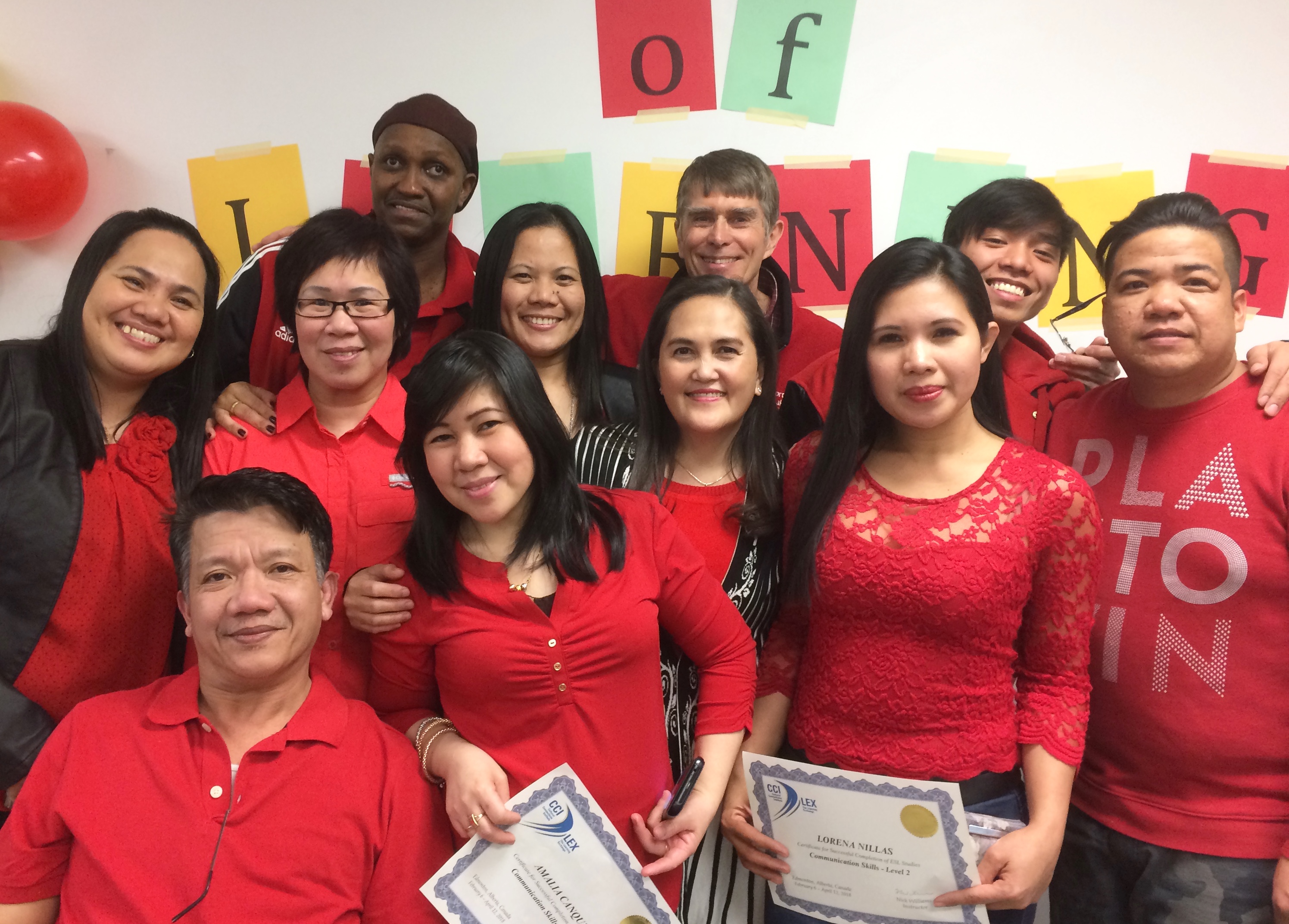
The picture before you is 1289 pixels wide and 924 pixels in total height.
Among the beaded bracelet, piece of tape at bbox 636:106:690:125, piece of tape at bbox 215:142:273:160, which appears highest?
piece of tape at bbox 636:106:690:125

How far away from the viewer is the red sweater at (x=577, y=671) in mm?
1427

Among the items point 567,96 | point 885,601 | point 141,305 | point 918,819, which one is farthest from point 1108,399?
point 141,305

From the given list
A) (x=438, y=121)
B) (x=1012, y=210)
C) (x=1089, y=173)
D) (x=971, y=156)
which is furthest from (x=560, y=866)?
(x=1089, y=173)

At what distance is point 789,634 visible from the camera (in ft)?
5.51

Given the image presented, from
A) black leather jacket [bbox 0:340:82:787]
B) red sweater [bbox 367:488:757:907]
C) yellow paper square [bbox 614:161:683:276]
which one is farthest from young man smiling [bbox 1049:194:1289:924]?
black leather jacket [bbox 0:340:82:787]

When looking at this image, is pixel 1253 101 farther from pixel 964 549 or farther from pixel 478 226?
pixel 478 226

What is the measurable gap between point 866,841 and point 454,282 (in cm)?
173

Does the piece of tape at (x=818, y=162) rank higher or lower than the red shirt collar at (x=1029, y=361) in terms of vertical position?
higher

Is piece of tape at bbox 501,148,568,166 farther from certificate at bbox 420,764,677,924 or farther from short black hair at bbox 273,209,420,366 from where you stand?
certificate at bbox 420,764,677,924

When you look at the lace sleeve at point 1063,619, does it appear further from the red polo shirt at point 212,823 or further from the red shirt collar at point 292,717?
the red shirt collar at point 292,717

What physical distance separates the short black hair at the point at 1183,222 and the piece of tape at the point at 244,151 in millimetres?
2348

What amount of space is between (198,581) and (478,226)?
1514 mm

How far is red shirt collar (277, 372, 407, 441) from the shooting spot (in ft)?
5.83

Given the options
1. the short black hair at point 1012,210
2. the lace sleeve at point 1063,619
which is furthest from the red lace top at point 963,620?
the short black hair at point 1012,210
